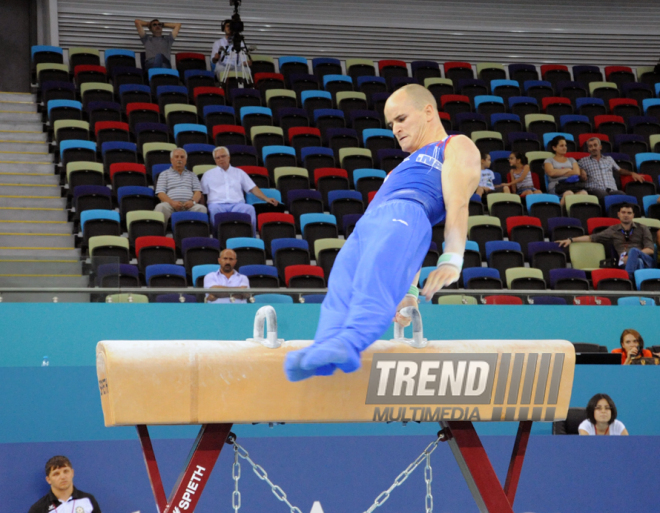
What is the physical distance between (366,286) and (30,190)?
8237 mm

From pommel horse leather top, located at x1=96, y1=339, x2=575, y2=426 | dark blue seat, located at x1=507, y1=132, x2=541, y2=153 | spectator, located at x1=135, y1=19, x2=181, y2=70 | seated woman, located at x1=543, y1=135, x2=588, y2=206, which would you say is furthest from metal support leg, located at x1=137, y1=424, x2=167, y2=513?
spectator, located at x1=135, y1=19, x2=181, y2=70

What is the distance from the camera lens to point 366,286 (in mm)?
2617

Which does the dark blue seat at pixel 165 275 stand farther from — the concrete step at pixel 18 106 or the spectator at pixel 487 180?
the concrete step at pixel 18 106

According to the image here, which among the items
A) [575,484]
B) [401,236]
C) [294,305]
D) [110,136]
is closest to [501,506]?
[401,236]

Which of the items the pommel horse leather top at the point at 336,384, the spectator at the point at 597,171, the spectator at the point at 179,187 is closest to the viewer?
the pommel horse leather top at the point at 336,384

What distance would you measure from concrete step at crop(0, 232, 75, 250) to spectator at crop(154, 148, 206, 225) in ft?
3.80

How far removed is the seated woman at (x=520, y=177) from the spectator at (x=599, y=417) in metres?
4.92

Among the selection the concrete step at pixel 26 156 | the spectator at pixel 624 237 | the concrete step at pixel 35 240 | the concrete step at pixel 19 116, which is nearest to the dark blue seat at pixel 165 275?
the concrete step at pixel 35 240

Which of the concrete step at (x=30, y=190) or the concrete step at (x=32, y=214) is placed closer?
the concrete step at (x=32, y=214)

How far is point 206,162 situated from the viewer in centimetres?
989

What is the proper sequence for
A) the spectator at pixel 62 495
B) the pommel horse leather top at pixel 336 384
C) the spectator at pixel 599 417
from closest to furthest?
the pommel horse leather top at pixel 336 384, the spectator at pixel 62 495, the spectator at pixel 599 417

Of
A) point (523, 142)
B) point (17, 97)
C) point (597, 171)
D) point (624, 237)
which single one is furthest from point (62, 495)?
point (17, 97)

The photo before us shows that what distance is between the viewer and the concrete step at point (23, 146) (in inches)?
422

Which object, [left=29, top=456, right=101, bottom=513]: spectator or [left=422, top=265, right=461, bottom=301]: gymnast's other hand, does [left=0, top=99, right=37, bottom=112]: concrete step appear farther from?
[left=422, top=265, right=461, bottom=301]: gymnast's other hand
